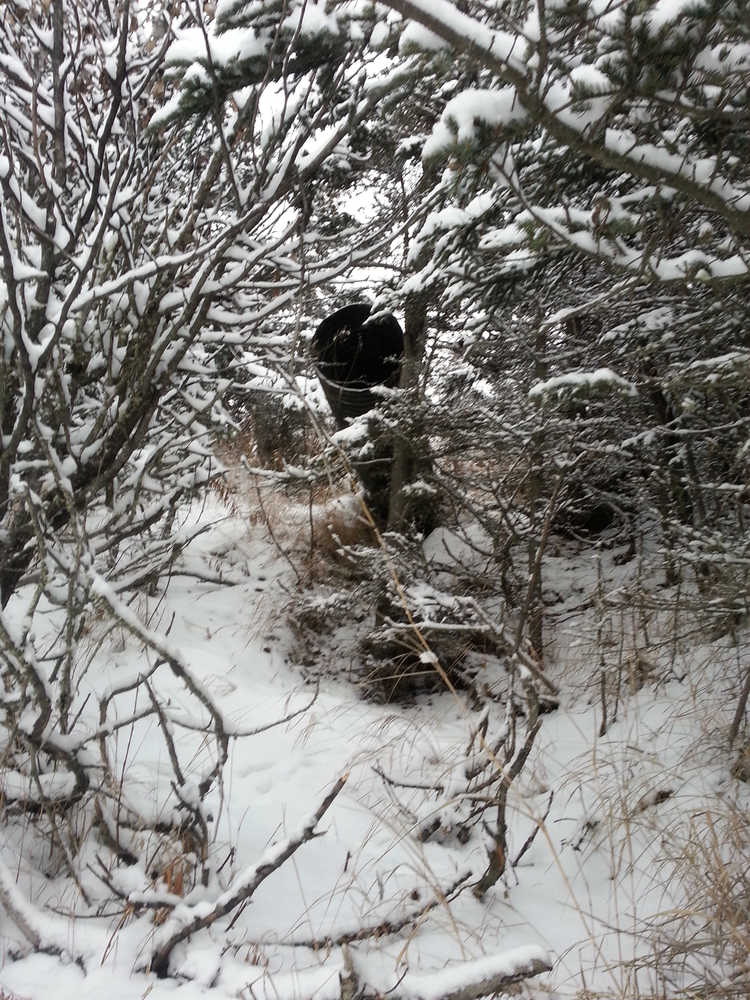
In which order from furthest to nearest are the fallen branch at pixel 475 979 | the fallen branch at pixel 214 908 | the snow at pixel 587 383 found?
the snow at pixel 587 383, the fallen branch at pixel 214 908, the fallen branch at pixel 475 979

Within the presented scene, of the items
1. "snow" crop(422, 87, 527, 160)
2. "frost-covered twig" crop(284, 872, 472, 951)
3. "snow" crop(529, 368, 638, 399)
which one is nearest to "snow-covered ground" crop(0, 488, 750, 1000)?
"frost-covered twig" crop(284, 872, 472, 951)

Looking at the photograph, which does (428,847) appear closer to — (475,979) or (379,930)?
(379,930)

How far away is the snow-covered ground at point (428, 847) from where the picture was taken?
1675mm

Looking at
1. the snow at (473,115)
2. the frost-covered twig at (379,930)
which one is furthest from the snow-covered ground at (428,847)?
the snow at (473,115)

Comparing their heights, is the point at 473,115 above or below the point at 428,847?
above

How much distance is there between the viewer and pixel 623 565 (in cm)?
475

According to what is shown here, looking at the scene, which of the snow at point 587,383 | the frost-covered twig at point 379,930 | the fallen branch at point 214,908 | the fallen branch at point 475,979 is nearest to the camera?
the fallen branch at point 475,979

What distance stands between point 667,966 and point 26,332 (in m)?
2.73

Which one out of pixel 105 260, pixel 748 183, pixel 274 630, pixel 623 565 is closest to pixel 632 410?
pixel 623 565

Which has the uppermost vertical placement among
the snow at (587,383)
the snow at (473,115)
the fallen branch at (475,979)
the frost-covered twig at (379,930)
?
the snow at (473,115)

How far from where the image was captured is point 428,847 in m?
2.50

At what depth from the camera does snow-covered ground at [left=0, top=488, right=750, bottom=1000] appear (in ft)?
5.49

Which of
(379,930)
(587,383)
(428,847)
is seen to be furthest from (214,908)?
(587,383)

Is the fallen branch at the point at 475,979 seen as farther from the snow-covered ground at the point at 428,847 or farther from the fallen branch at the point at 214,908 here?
the fallen branch at the point at 214,908
